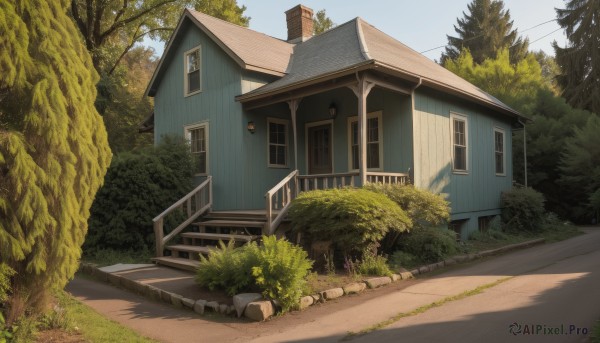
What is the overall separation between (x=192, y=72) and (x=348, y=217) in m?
8.50

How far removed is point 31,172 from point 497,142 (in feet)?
46.9

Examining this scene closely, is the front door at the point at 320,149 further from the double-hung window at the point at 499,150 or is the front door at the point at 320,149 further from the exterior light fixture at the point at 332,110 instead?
the double-hung window at the point at 499,150

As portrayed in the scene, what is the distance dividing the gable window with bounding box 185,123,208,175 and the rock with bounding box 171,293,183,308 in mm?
6181

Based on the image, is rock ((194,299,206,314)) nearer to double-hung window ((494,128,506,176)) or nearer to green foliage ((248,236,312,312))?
green foliage ((248,236,312,312))

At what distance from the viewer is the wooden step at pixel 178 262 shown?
8.75 m

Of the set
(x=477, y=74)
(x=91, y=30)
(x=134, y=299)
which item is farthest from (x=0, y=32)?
(x=477, y=74)

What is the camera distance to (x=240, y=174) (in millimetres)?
12070

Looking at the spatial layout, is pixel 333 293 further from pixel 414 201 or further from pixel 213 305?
pixel 414 201

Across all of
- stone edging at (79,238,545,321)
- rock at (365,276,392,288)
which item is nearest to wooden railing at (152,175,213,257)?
stone edging at (79,238,545,321)

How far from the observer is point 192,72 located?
46.9 ft

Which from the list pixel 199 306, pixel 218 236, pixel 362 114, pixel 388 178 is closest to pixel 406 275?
pixel 388 178

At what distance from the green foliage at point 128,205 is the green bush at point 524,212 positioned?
10.6m

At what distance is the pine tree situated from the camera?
4.80 meters

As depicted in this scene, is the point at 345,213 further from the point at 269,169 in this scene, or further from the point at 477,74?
the point at 477,74
